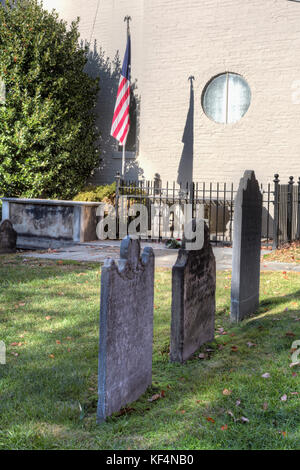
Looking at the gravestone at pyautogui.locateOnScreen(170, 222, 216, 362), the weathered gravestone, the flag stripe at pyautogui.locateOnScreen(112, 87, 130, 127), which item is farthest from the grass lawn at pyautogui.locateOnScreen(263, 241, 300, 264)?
the flag stripe at pyautogui.locateOnScreen(112, 87, 130, 127)

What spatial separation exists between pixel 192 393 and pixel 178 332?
743 millimetres

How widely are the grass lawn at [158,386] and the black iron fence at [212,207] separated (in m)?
6.23

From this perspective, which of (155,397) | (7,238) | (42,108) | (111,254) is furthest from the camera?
(42,108)

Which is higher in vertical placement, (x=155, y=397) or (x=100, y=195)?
(x=100, y=195)

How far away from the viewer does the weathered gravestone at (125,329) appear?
3.29 meters

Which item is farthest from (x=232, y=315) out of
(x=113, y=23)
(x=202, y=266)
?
(x=113, y=23)

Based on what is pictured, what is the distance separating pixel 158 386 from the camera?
4.03m

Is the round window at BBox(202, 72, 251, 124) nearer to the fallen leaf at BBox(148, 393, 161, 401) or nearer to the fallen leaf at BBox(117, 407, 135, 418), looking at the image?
the fallen leaf at BBox(148, 393, 161, 401)

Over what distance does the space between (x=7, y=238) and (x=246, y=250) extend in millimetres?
6636

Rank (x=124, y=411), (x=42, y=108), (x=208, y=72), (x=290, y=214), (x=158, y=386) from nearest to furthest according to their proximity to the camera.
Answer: (x=124, y=411)
(x=158, y=386)
(x=290, y=214)
(x=42, y=108)
(x=208, y=72)

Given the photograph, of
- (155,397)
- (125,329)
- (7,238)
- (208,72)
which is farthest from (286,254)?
(125,329)

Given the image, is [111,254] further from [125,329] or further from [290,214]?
[125,329]

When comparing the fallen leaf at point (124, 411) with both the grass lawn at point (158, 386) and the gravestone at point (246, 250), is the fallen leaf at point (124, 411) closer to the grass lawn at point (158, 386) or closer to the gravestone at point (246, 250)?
the grass lawn at point (158, 386)

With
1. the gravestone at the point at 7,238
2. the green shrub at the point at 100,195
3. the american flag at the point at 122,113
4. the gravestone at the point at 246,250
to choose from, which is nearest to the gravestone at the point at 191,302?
the gravestone at the point at 246,250
